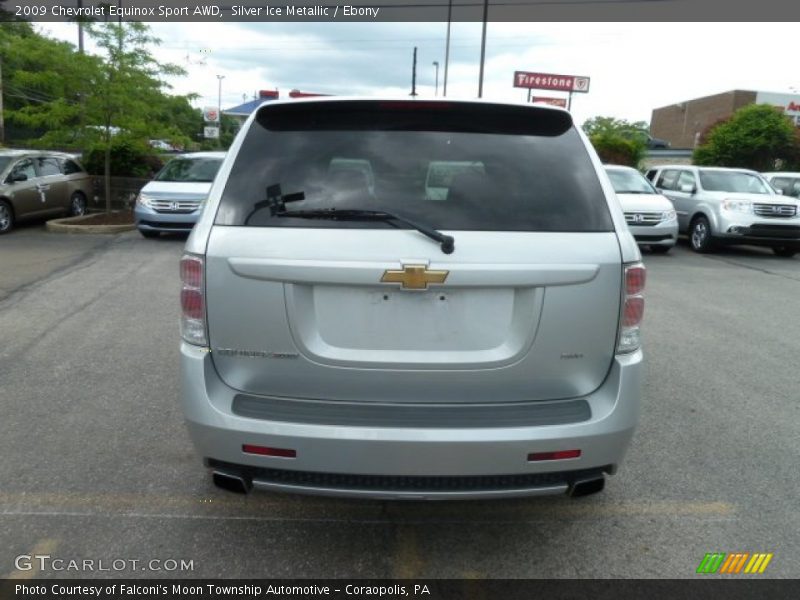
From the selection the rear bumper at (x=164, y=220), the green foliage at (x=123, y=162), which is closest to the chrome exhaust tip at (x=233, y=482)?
the rear bumper at (x=164, y=220)

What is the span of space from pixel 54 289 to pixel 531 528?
6956 mm

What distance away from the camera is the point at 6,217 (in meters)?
12.9

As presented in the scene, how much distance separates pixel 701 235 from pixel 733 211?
2.87 ft

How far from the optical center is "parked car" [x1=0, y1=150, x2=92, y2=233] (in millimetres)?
12977

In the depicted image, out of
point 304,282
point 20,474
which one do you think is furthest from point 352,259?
point 20,474

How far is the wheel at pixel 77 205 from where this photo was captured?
1495 centimetres

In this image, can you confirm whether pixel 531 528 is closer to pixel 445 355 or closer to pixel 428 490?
pixel 428 490

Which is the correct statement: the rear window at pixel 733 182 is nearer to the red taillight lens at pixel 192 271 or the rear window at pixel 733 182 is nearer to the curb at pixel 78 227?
the curb at pixel 78 227

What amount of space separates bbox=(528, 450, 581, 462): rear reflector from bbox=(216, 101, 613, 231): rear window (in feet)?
2.82

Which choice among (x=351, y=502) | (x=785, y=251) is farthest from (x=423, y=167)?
(x=785, y=251)

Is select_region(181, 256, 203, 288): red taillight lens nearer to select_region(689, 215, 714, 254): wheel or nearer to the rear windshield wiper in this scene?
the rear windshield wiper

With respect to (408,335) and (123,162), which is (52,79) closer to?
(123,162)

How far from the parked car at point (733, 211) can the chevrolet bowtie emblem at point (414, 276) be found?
12.5 m

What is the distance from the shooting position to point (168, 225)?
12.4 metres
